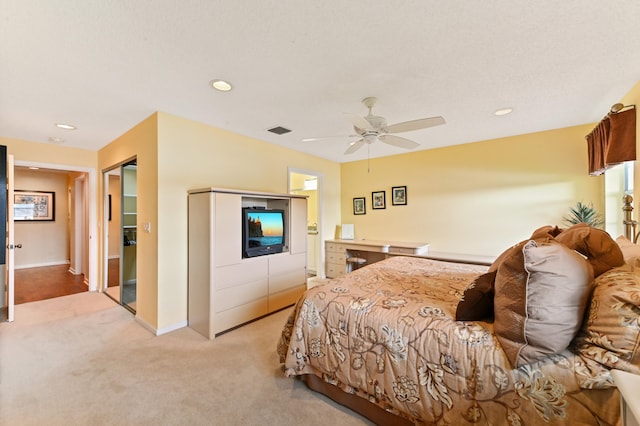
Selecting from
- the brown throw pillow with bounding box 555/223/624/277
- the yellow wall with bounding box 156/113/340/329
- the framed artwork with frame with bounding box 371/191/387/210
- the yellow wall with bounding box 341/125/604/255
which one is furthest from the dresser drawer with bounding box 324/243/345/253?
the brown throw pillow with bounding box 555/223/624/277

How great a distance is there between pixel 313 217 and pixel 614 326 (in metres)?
5.46

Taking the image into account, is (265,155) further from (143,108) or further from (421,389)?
(421,389)

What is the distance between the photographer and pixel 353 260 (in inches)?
195

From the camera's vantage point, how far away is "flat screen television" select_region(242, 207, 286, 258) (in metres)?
3.16

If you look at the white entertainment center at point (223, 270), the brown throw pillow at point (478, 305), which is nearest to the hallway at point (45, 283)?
the white entertainment center at point (223, 270)

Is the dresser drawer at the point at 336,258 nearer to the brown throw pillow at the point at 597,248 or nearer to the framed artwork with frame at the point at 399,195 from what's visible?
the framed artwork with frame at the point at 399,195

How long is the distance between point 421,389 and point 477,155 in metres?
3.81

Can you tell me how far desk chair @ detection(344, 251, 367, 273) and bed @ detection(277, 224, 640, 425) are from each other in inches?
119

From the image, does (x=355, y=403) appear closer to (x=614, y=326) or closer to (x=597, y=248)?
(x=614, y=326)

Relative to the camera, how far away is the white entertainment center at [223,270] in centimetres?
280

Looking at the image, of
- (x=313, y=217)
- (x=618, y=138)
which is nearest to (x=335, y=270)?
(x=313, y=217)

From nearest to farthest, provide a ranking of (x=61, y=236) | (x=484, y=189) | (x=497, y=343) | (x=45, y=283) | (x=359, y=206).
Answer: (x=497, y=343) < (x=484, y=189) < (x=45, y=283) < (x=359, y=206) < (x=61, y=236)

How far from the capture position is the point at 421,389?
1413 millimetres

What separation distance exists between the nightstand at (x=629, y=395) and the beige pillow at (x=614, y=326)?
9.4 inches
